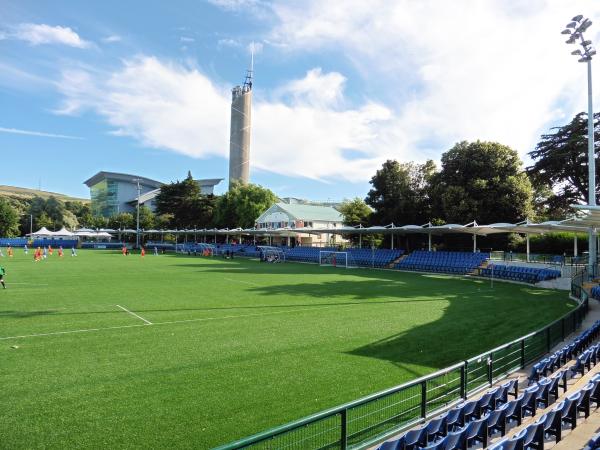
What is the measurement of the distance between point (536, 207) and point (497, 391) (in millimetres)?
43433

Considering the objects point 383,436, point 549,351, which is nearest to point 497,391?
point 383,436

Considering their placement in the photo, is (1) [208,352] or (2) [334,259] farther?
(2) [334,259]

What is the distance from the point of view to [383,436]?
20.4ft

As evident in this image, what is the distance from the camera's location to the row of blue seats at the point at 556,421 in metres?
5.09

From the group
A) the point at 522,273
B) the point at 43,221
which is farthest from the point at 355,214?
the point at 43,221

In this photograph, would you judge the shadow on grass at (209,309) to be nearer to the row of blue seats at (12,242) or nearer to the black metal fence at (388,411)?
the black metal fence at (388,411)

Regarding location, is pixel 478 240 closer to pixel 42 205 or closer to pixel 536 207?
pixel 536 207

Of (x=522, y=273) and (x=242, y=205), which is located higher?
(x=242, y=205)

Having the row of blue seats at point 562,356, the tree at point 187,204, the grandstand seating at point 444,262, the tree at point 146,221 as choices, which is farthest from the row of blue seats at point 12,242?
the row of blue seats at point 562,356

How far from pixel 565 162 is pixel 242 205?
54072 mm

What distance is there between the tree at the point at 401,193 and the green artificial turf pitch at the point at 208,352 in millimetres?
25363

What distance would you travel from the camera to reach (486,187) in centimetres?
3934

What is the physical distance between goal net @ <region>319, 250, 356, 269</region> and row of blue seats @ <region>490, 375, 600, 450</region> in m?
38.0

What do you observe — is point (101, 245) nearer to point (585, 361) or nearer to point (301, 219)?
point (301, 219)
